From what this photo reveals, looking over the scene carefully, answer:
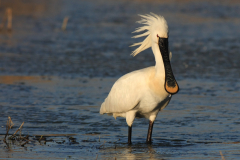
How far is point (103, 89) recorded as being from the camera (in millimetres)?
11312

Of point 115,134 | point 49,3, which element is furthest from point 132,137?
point 49,3

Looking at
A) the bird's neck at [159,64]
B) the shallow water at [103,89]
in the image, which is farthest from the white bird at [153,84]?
the shallow water at [103,89]

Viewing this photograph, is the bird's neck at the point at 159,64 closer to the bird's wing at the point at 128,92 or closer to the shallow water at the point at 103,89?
the bird's wing at the point at 128,92

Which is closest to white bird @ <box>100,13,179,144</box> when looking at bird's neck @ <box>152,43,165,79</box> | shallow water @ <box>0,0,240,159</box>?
bird's neck @ <box>152,43,165,79</box>

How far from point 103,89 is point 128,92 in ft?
13.1

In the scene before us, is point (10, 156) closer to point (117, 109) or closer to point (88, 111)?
point (117, 109)

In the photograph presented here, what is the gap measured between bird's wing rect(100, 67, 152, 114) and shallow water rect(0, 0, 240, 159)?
21.6 inches

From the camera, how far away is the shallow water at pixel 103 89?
719cm

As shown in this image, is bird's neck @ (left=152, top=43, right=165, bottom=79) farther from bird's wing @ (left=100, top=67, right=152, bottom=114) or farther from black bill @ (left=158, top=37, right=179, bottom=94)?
bird's wing @ (left=100, top=67, right=152, bottom=114)

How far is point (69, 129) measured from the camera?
27.0 feet

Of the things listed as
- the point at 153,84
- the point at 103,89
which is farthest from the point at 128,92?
the point at 103,89

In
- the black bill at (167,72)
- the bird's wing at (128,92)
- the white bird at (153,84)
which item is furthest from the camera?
the bird's wing at (128,92)

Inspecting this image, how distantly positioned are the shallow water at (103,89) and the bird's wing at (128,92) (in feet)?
1.80

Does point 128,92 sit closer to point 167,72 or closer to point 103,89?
point 167,72
